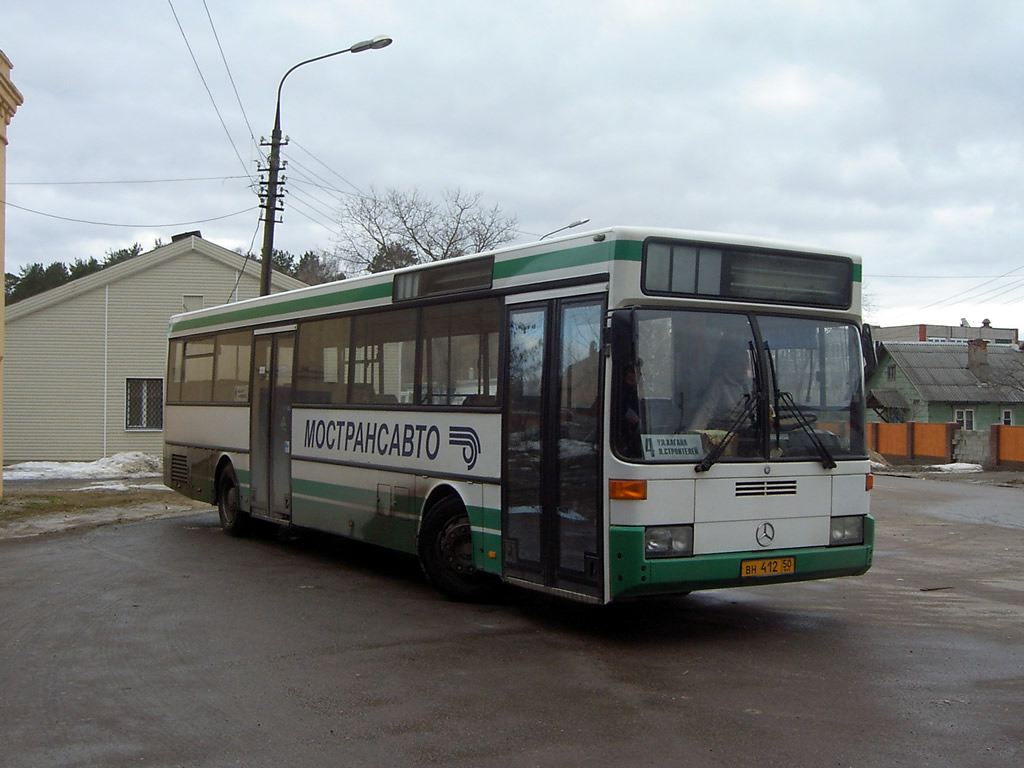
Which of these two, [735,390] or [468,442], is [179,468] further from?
[735,390]

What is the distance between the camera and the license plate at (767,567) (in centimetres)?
800

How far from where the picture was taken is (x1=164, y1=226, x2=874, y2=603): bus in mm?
7809

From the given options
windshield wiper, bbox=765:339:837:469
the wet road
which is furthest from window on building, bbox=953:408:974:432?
windshield wiper, bbox=765:339:837:469

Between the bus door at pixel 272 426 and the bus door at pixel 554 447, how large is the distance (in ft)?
15.8

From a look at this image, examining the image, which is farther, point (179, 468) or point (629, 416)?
point (179, 468)

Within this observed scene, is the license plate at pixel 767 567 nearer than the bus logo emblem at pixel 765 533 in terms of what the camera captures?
Yes

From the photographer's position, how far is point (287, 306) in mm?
13211

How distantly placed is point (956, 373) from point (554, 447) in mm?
58114

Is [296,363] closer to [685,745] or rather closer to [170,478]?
[170,478]

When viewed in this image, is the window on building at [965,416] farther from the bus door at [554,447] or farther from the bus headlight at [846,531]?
the bus door at [554,447]

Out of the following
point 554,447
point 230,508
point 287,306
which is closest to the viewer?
point 554,447

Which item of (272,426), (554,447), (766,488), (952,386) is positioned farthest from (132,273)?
(952,386)

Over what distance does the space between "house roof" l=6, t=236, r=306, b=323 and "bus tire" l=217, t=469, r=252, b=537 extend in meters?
19.2

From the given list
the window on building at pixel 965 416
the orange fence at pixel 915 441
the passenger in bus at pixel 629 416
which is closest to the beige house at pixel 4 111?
the passenger in bus at pixel 629 416
